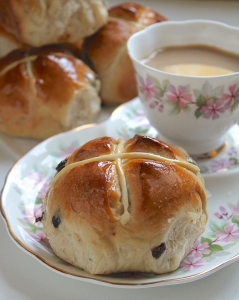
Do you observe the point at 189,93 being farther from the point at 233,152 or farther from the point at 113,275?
the point at 113,275

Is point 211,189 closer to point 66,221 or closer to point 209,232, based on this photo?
point 209,232

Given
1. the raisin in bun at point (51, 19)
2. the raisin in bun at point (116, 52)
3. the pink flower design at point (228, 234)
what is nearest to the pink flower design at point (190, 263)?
the pink flower design at point (228, 234)

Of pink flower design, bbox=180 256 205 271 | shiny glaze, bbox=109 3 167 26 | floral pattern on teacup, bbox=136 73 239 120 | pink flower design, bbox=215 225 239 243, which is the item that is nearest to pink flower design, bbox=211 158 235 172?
floral pattern on teacup, bbox=136 73 239 120

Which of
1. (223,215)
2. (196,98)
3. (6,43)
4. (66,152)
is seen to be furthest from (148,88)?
(6,43)

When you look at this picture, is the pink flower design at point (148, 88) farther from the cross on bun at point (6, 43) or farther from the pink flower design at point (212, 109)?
the cross on bun at point (6, 43)

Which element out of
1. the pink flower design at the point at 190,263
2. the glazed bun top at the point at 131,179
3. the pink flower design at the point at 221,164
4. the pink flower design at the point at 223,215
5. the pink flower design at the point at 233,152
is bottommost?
the pink flower design at the point at 233,152
